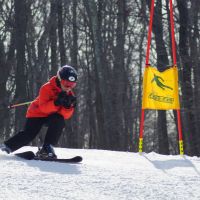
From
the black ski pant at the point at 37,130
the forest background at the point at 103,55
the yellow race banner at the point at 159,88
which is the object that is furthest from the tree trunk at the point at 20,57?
the black ski pant at the point at 37,130

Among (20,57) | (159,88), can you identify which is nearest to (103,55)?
(20,57)

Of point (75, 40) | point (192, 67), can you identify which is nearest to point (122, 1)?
point (192, 67)

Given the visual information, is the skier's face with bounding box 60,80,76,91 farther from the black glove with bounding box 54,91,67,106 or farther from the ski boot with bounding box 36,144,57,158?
the ski boot with bounding box 36,144,57,158

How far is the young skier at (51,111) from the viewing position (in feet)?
22.5

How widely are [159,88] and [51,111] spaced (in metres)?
2.06

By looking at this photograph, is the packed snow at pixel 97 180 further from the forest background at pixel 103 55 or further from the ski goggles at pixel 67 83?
the forest background at pixel 103 55

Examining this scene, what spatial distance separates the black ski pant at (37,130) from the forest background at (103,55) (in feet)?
38.3

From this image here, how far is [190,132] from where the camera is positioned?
1891 centimetres

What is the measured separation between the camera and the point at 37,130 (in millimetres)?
7164

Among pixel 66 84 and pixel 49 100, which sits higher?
pixel 66 84

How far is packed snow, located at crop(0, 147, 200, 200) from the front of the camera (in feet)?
15.9

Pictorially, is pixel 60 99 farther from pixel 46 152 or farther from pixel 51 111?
pixel 46 152

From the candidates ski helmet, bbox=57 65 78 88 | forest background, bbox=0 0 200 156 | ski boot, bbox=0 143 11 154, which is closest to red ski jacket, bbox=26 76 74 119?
ski helmet, bbox=57 65 78 88

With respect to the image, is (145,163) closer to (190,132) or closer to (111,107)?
(190,132)
